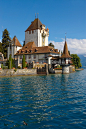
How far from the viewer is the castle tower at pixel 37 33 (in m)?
84.3

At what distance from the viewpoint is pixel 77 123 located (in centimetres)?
1017

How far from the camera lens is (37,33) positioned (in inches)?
3312

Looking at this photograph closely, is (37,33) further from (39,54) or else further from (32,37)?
(39,54)

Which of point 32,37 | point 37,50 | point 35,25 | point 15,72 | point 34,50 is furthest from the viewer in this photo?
point 35,25

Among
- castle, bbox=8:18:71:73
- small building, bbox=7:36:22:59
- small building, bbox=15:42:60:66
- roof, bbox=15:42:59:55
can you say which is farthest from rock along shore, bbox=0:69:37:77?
small building, bbox=7:36:22:59

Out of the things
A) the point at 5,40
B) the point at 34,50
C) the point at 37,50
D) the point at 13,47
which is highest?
the point at 5,40

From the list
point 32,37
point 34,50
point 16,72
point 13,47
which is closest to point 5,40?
point 13,47

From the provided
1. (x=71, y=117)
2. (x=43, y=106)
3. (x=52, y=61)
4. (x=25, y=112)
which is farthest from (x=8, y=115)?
(x=52, y=61)

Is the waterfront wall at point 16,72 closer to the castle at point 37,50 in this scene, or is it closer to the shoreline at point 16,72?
the shoreline at point 16,72

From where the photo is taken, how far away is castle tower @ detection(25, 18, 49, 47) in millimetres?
84312

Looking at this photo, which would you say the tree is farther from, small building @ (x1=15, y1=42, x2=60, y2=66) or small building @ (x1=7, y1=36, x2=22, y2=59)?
small building @ (x1=15, y1=42, x2=60, y2=66)

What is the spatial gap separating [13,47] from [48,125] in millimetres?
73161

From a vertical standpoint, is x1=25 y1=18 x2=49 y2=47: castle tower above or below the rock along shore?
above

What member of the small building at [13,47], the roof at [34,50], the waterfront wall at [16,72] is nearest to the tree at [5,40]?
the small building at [13,47]
